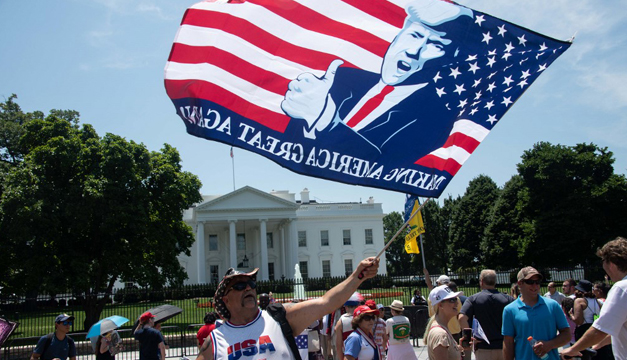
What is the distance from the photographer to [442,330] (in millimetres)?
4793

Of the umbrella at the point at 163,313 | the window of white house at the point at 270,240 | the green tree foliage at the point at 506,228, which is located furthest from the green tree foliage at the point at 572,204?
the umbrella at the point at 163,313

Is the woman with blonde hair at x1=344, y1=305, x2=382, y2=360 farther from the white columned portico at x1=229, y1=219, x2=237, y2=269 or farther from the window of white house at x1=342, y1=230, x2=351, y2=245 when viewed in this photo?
the window of white house at x1=342, y1=230, x2=351, y2=245

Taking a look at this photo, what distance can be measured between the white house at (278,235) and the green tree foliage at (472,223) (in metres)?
12.3

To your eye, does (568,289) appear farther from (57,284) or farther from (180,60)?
(57,284)

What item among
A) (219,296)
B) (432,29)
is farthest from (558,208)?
(219,296)

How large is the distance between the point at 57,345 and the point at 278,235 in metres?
62.7

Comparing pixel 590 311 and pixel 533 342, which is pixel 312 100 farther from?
pixel 590 311

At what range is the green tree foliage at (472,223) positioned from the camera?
2194 inches

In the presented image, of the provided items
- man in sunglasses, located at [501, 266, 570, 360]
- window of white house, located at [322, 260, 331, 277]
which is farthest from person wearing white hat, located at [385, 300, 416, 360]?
window of white house, located at [322, 260, 331, 277]

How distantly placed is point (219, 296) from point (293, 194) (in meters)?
68.5

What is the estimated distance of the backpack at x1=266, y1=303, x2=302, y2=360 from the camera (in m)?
3.12

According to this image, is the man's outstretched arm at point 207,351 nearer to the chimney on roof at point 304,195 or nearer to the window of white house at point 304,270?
the window of white house at point 304,270

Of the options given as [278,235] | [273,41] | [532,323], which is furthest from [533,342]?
[278,235]

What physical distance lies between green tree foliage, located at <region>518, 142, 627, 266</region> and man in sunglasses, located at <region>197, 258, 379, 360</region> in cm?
4314
